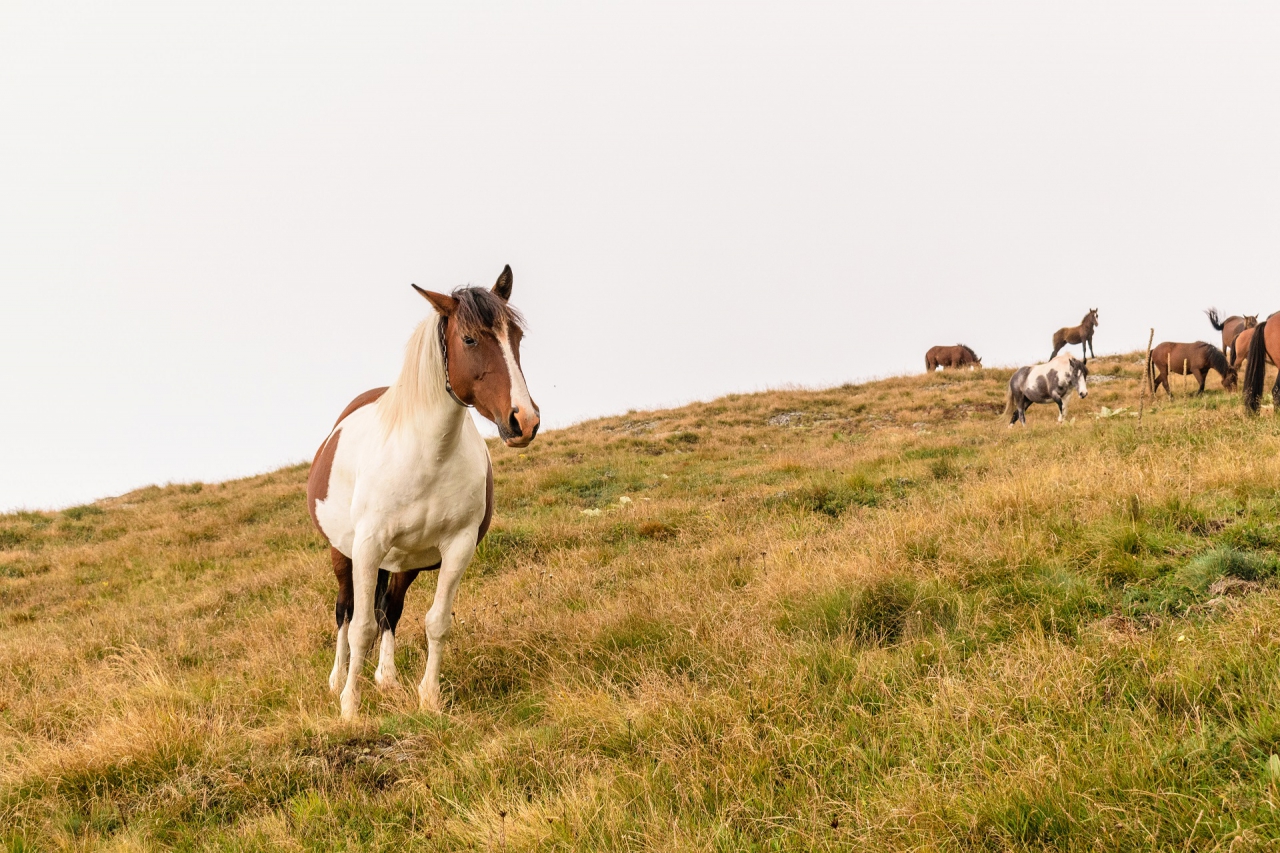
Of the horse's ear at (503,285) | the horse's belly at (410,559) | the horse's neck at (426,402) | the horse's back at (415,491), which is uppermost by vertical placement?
the horse's ear at (503,285)

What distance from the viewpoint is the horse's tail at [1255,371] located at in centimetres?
976

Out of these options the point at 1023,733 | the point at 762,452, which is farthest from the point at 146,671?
the point at 762,452

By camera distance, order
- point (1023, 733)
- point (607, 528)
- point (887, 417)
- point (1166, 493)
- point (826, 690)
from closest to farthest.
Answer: point (1023, 733) → point (826, 690) → point (1166, 493) → point (607, 528) → point (887, 417)

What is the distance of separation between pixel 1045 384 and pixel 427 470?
17.1m

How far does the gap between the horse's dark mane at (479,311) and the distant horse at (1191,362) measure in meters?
17.3

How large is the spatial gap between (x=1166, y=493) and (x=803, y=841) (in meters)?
4.32

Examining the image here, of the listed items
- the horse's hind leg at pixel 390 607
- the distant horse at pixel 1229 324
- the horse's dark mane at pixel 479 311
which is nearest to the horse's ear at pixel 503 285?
the horse's dark mane at pixel 479 311

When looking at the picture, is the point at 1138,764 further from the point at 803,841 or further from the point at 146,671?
the point at 146,671

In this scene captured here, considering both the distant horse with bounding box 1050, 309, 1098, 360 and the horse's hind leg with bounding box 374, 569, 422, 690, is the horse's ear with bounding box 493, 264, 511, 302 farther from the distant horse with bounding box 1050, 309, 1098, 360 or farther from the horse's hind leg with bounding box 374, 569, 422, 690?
the distant horse with bounding box 1050, 309, 1098, 360

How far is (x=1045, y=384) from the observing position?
Result: 56.4ft

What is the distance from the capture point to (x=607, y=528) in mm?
8938

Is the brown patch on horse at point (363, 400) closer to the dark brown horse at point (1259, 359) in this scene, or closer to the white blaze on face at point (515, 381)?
the white blaze on face at point (515, 381)

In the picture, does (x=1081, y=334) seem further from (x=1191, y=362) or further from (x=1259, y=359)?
(x=1259, y=359)

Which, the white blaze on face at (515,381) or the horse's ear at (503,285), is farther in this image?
the horse's ear at (503,285)
